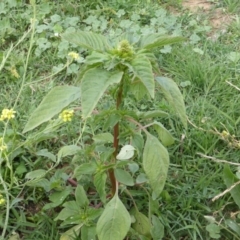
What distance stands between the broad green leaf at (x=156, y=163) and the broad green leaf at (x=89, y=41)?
38cm

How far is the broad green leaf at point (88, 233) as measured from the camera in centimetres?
204

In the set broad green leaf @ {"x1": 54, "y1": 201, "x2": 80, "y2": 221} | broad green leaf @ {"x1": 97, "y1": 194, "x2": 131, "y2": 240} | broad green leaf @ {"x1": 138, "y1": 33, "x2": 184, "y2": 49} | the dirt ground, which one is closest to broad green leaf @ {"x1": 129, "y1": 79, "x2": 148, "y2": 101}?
broad green leaf @ {"x1": 138, "y1": 33, "x2": 184, "y2": 49}

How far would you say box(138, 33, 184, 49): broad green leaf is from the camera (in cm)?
176

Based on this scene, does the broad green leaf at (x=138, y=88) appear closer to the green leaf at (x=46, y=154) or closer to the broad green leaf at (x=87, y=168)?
the broad green leaf at (x=87, y=168)

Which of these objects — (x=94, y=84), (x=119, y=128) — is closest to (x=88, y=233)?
(x=119, y=128)

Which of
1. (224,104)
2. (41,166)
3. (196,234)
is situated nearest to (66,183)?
(41,166)

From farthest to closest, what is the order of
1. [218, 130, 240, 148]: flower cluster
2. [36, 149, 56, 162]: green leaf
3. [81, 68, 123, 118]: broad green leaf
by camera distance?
1. [218, 130, 240, 148]: flower cluster
2. [36, 149, 56, 162]: green leaf
3. [81, 68, 123, 118]: broad green leaf

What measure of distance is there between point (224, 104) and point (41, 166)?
3.34ft

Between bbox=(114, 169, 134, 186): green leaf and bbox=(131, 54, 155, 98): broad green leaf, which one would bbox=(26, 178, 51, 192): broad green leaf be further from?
bbox=(131, 54, 155, 98): broad green leaf

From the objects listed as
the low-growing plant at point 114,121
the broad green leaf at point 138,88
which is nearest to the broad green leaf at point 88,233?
the low-growing plant at point 114,121

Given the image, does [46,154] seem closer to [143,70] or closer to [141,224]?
[141,224]

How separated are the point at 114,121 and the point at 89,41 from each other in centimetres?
29

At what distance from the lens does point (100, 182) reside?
1.95 meters

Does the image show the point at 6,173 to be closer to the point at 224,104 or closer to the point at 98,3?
the point at 224,104
